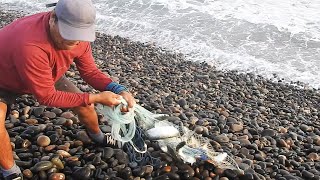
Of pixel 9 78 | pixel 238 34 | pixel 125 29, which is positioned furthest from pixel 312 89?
pixel 9 78

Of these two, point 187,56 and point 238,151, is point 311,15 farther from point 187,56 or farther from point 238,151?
point 238,151

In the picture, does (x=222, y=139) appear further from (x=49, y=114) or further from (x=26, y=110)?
(x=26, y=110)

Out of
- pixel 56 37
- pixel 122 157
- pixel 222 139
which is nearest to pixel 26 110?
pixel 122 157

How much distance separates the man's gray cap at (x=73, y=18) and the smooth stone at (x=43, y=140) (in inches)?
69.9

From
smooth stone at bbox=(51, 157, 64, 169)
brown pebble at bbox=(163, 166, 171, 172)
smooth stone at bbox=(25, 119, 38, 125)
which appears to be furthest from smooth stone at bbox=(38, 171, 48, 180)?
brown pebble at bbox=(163, 166, 171, 172)

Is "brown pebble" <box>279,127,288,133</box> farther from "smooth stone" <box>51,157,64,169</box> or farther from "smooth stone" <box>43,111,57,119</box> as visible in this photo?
"smooth stone" <box>51,157,64,169</box>

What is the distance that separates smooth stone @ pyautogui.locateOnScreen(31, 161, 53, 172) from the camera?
4188 mm

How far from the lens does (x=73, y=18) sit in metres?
3.32

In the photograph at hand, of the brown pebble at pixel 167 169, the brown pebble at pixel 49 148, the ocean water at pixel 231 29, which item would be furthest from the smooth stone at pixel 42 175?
the ocean water at pixel 231 29

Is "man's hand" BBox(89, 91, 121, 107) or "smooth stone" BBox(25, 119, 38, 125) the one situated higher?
"man's hand" BBox(89, 91, 121, 107)

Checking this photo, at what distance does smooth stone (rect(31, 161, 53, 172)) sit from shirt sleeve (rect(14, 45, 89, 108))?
0.86m

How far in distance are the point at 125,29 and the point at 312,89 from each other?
6612mm

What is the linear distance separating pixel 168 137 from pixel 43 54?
1.79 metres

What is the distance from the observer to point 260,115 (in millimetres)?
7188
